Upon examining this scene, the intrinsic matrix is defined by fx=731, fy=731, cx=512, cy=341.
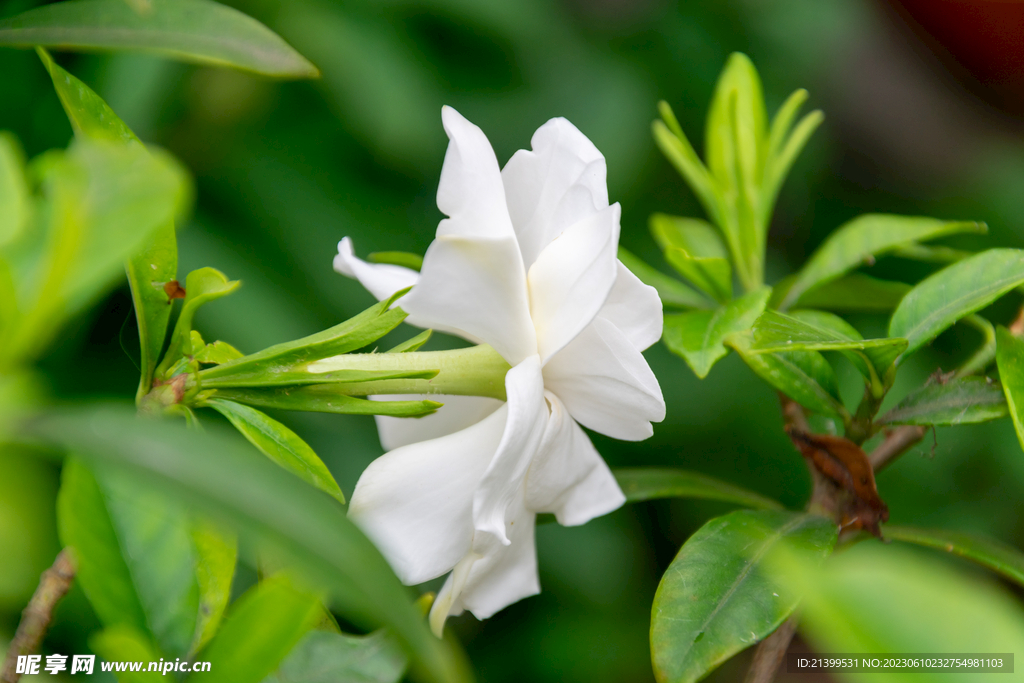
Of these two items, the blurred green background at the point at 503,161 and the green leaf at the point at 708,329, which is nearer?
the green leaf at the point at 708,329

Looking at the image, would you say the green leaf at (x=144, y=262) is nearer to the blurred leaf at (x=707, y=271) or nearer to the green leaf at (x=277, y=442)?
the green leaf at (x=277, y=442)

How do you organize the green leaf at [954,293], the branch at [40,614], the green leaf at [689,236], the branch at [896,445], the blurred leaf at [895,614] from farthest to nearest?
the green leaf at [689,236] → the branch at [896,445] → the green leaf at [954,293] → the branch at [40,614] → the blurred leaf at [895,614]

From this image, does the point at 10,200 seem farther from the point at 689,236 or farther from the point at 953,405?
the point at 689,236

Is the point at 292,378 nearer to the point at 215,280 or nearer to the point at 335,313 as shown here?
the point at 215,280

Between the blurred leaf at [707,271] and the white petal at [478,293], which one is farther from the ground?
the white petal at [478,293]

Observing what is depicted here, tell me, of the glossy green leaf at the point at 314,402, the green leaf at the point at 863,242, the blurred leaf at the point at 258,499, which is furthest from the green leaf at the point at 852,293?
the blurred leaf at the point at 258,499

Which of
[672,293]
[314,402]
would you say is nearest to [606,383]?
[314,402]

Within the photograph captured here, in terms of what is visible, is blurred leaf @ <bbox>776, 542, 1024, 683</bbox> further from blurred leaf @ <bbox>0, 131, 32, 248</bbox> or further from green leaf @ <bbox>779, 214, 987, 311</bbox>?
green leaf @ <bbox>779, 214, 987, 311</bbox>

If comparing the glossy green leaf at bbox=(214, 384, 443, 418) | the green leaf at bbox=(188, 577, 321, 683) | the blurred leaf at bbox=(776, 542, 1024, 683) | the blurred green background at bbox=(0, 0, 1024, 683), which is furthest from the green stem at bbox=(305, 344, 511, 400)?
the blurred green background at bbox=(0, 0, 1024, 683)
